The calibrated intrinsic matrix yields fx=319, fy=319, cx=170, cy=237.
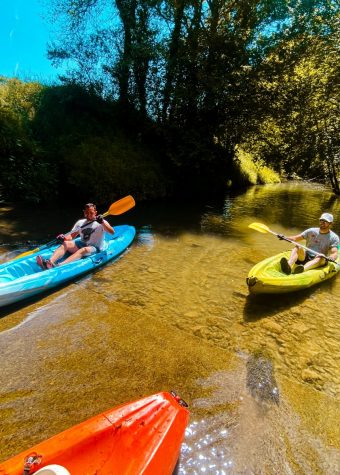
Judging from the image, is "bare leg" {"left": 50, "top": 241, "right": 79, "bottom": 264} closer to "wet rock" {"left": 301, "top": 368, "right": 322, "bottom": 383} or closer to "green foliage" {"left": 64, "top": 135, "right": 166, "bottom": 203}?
"wet rock" {"left": 301, "top": 368, "right": 322, "bottom": 383}

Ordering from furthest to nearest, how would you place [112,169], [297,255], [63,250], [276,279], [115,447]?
[112,169] < [297,255] < [63,250] < [276,279] < [115,447]

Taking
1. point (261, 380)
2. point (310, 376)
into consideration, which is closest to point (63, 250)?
point (261, 380)

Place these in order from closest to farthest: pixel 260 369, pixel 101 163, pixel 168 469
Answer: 1. pixel 168 469
2. pixel 260 369
3. pixel 101 163

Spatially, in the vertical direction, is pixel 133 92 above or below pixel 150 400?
above

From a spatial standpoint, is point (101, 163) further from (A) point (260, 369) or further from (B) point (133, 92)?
(A) point (260, 369)

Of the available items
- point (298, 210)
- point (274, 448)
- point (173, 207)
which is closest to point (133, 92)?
point (173, 207)

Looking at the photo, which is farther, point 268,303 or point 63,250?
point 63,250

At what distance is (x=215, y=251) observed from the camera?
315 inches

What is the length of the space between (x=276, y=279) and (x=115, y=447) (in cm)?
396

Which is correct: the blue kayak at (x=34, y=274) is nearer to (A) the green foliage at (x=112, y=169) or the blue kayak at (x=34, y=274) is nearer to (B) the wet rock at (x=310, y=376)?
(B) the wet rock at (x=310, y=376)

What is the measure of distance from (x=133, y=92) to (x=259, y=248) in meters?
9.29

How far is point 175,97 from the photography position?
522 inches

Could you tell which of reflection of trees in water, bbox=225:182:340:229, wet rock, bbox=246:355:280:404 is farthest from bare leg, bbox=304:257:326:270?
reflection of trees in water, bbox=225:182:340:229

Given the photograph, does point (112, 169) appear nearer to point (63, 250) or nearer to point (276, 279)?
point (63, 250)
